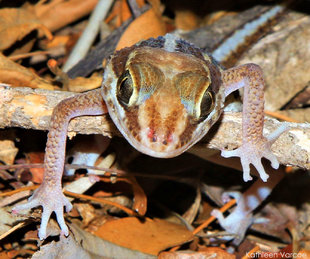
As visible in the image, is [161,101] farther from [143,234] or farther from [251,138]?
[143,234]

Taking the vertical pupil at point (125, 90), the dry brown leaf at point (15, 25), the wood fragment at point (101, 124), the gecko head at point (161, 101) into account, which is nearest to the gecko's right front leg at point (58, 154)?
the wood fragment at point (101, 124)

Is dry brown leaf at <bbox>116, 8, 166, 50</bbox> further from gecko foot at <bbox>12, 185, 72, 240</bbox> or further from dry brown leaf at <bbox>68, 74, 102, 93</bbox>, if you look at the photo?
gecko foot at <bbox>12, 185, 72, 240</bbox>

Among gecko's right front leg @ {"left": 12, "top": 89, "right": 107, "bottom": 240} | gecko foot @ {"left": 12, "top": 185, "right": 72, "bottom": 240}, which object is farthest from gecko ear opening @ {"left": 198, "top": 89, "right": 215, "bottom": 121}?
gecko foot @ {"left": 12, "top": 185, "right": 72, "bottom": 240}

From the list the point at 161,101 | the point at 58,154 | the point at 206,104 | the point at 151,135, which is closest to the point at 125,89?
the point at 161,101

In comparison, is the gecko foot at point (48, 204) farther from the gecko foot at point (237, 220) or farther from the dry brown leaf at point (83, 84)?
the gecko foot at point (237, 220)

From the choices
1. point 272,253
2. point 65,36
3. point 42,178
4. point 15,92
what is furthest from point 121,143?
point 65,36

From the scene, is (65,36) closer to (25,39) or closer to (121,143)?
(25,39)
